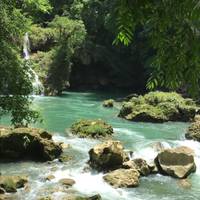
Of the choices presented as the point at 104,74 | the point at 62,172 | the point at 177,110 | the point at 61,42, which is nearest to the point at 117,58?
the point at 104,74

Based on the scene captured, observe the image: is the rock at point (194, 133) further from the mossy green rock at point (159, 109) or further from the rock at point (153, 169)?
the rock at point (153, 169)

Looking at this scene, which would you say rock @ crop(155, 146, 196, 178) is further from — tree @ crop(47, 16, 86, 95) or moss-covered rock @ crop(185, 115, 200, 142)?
tree @ crop(47, 16, 86, 95)

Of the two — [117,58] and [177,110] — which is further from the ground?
[117,58]

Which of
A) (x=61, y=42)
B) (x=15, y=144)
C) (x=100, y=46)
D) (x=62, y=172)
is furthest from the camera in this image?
(x=100, y=46)

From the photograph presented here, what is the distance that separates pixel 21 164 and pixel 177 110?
13.0 m

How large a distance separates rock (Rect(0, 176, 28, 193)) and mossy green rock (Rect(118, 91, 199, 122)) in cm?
1233

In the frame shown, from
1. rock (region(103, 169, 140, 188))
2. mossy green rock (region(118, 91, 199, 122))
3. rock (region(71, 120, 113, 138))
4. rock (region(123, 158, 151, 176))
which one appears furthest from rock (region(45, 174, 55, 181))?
mossy green rock (region(118, 91, 199, 122))

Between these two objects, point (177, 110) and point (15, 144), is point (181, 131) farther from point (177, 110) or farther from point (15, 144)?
point (15, 144)

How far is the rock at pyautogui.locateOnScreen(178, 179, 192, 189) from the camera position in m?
14.0

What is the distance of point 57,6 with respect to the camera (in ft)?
155

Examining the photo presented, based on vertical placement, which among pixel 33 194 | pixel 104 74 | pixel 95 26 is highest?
pixel 95 26

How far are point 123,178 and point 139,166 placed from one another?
126 centimetres

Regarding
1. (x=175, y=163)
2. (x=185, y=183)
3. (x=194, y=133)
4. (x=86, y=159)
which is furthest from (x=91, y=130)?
A: (x=185, y=183)

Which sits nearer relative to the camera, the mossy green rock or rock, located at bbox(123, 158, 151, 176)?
rock, located at bbox(123, 158, 151, 176)
